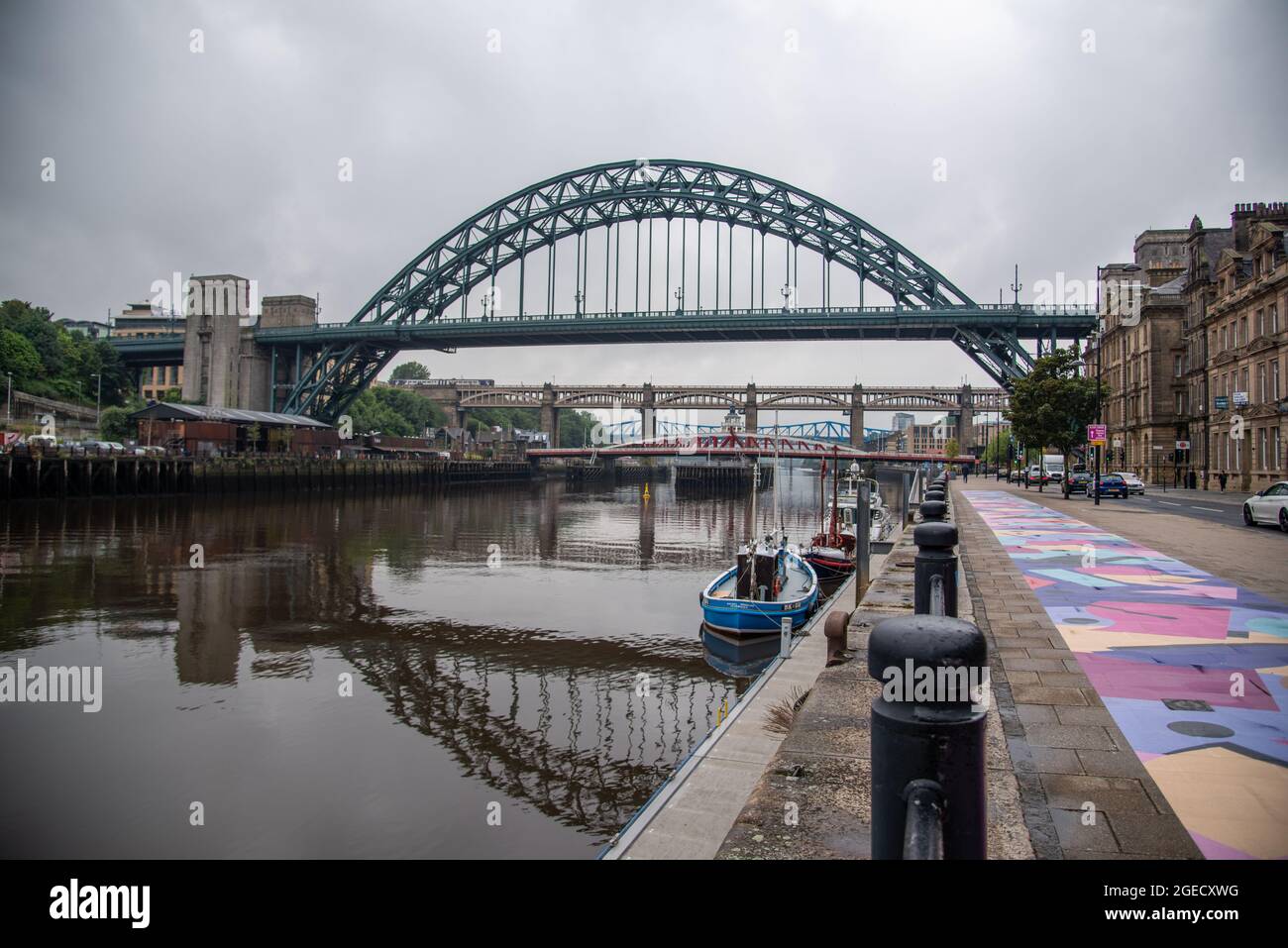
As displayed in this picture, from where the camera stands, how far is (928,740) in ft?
7.51

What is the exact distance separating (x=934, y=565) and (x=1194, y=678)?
3975 mm

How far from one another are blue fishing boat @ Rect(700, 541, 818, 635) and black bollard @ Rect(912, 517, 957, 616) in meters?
12.2

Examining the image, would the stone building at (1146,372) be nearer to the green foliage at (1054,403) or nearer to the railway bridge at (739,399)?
the green foliage at (1054,403)

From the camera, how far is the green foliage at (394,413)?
130000mm

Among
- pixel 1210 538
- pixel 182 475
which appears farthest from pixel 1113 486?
pixel 182 475

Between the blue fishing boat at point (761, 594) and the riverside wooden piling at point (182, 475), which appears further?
the riverside wooden piling at point (182, 475)

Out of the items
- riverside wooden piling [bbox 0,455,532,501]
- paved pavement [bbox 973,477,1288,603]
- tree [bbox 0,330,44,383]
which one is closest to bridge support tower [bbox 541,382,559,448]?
riverside wooden piling [bbox 0,455,532,501]

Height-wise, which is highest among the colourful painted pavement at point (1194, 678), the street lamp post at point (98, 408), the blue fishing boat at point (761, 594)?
the street lamp post at point (98, 408)

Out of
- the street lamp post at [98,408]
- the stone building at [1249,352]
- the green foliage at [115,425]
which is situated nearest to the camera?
the stone building at [1249,352]

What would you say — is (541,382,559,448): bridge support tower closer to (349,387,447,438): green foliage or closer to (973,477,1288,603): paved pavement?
(349,387,447,438): green foliage

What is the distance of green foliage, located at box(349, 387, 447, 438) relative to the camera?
130000mm

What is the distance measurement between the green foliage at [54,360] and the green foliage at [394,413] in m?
31.1

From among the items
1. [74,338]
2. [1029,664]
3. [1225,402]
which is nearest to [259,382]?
[74,338]

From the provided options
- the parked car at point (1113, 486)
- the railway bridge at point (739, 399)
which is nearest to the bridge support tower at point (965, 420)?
the railway bridge at point (739, 399)
